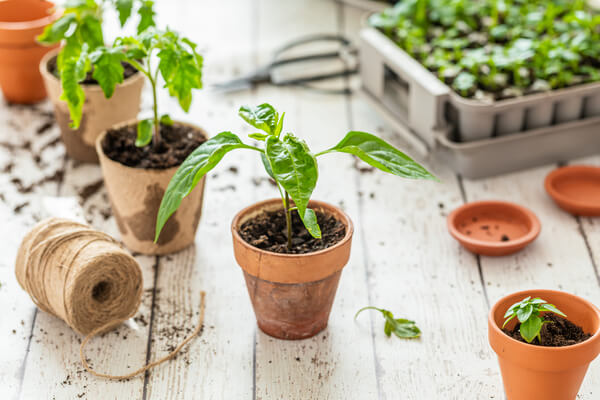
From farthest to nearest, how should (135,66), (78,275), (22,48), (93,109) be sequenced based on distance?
1. (22,48)
2. (93,109)
3. (135,66)
4. (78,275)

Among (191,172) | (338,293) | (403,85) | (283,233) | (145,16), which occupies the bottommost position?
(338,293)

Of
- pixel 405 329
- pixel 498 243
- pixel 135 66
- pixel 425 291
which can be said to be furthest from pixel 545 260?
pixel 135 66

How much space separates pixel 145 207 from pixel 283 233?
0.39 m

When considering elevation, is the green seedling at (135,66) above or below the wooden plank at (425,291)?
above

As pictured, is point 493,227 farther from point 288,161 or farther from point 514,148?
point 288,161

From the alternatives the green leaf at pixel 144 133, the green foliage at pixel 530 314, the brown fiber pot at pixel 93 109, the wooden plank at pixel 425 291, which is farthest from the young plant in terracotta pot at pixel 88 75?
the green foliage at pixel 530 314

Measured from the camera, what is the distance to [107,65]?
1616 mm

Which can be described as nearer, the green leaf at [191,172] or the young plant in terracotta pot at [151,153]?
the green leaf at [191,172]

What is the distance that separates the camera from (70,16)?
5.85ft

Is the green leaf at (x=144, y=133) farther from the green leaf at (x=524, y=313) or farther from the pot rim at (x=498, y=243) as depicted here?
the green leaf at (x=524, y=313)

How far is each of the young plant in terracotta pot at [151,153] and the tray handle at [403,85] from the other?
0.64 m

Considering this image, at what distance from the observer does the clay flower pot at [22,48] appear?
7.77ft

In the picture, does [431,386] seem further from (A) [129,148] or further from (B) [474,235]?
(A) [129,148]

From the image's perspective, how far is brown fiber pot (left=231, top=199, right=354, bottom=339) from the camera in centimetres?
145
